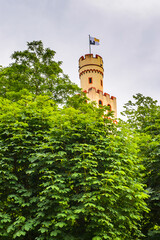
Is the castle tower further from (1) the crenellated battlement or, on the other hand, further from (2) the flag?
(2) the flag

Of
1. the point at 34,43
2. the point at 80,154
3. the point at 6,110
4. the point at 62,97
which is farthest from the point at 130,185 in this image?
the point at 34,43

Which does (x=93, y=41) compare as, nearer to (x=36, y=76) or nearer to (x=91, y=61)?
(x=91, y=61)

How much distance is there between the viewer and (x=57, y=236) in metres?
6.86

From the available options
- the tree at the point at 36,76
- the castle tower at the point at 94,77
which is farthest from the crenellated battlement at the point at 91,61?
the tree at the point at 36,76

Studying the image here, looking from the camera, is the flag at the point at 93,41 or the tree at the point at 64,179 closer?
the tree at the point at 64,179

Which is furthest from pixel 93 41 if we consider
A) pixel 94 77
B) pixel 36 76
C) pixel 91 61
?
pixel 36 76

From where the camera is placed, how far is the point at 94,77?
123ft

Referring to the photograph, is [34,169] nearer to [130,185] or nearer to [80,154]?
[80,154]

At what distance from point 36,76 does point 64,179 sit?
13587mm

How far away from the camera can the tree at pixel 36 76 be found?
61.1 ft

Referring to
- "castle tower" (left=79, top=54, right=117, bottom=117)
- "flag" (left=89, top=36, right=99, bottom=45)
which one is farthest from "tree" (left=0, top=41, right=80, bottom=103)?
"flag" (left=89, top=36, right=99, bottom=45)

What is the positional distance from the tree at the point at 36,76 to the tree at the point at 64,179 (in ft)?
32.0

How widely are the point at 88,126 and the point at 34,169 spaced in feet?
7.55

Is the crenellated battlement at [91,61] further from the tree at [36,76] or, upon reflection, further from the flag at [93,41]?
the tree at [36,76]
